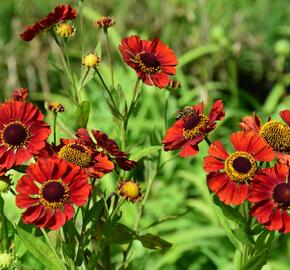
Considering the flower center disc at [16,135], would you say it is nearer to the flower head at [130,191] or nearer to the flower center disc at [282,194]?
the flower head at [130,191]

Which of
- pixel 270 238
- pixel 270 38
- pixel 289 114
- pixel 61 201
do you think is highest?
pixel 270 38

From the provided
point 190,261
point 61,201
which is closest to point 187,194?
→ point 190,261

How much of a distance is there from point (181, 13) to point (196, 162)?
3.64 feet

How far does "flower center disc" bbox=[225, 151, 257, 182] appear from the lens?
1095 millimetres

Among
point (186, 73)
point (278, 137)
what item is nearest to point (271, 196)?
point (278, 137)

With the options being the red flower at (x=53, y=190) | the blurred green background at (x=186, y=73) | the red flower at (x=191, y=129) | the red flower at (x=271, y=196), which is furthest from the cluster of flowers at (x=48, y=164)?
the blurred green background at (x=186, y=73)

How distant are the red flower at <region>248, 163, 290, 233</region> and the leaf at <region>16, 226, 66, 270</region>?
1.25 feet

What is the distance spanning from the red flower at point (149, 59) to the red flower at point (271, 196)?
28cm

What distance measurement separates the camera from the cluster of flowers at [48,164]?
1037 mm

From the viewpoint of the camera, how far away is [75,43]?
4.22 metres

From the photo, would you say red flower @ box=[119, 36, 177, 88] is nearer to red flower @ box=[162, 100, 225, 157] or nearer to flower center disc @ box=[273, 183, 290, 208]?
red flower @ box=[162, 100, 225, 157]

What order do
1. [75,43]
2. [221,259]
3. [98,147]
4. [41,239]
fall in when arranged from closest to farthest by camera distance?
[98,147] < [41,239] < [221,259] < [75,43]

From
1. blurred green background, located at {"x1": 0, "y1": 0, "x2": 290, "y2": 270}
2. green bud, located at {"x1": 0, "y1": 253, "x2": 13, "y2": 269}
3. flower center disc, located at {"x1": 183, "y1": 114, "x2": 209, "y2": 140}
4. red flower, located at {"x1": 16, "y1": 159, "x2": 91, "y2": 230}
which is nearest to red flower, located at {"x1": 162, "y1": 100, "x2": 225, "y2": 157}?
flower center disc, located at {"x1": 183, "y1": 114, "x2": 209, "y2": 140}

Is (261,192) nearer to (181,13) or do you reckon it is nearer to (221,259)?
(221,259)
